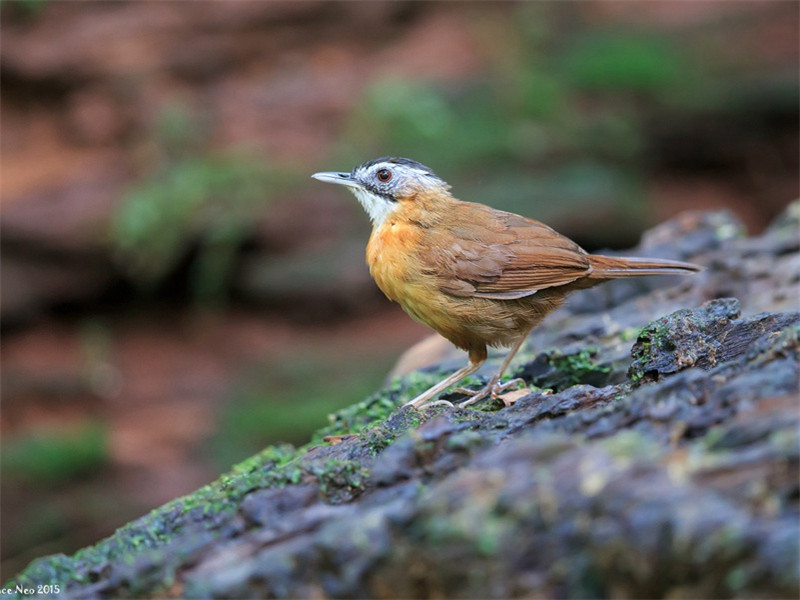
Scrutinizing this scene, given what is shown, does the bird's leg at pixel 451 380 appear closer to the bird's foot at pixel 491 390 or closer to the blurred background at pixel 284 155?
the bird's foot at pixel 491 390

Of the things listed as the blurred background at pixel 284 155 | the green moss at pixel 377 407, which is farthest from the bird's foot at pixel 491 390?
the blurred background at pixel 284 155

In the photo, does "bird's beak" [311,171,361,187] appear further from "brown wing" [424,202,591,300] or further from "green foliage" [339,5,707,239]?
"green foliage" [339,5,707,239]

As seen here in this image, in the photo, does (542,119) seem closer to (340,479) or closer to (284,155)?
(284,155)

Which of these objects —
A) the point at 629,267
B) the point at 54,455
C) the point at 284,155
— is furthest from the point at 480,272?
the point at 284,155

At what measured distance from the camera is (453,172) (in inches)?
471

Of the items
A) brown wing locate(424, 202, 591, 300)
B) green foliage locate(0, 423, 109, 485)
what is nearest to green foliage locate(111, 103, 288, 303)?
green foliage locate(0, 423, 109, 485)

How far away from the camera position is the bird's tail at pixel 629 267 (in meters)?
5.11

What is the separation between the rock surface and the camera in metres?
2.28

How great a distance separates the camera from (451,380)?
4.92 m

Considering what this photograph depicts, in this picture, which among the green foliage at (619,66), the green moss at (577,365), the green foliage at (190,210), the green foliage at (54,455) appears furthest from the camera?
the green foliage at (619,66)

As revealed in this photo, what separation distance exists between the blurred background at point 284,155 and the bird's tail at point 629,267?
6.00m

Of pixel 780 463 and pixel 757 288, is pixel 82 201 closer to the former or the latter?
pixel 757 288

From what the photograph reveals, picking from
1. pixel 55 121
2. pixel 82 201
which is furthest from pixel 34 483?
pixel 55 121

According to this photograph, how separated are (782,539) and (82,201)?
10922 mm
